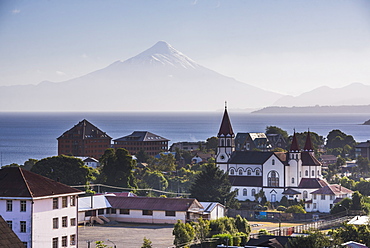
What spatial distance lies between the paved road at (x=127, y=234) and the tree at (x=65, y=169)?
1595cm

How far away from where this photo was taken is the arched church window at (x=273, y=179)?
233ft

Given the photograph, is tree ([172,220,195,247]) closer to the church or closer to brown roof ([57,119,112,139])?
the church

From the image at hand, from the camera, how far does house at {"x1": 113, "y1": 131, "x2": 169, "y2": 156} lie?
12795cm

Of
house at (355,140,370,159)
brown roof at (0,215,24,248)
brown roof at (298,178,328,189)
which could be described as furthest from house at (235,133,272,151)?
brown roof at (0,215,24,248)

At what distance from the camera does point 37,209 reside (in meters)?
33.3

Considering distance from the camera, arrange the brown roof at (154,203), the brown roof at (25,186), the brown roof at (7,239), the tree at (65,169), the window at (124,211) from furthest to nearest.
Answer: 1. the tree at (65,169)
2. the window at (124,211)
3. the brown roof at (154,203)
4. the brown roof at (25,186)
5. the brown roof at (7,239)

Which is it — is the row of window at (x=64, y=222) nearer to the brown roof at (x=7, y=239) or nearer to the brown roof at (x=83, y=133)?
the brown roof at (x=7, y=239)

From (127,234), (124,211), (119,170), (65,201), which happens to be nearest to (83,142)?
(119,170)

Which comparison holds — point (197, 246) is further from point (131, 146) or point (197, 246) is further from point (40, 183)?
point (131, 146)

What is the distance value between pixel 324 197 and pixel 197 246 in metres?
29.4

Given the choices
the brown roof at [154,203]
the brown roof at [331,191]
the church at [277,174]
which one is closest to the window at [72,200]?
the brown roof at [154,203]

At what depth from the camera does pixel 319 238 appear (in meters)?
31.5

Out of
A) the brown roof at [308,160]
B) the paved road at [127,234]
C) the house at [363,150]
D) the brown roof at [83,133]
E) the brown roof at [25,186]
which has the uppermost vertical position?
the brown roof at [83,133]

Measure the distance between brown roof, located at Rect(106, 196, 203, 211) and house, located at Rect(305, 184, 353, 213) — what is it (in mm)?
17794
